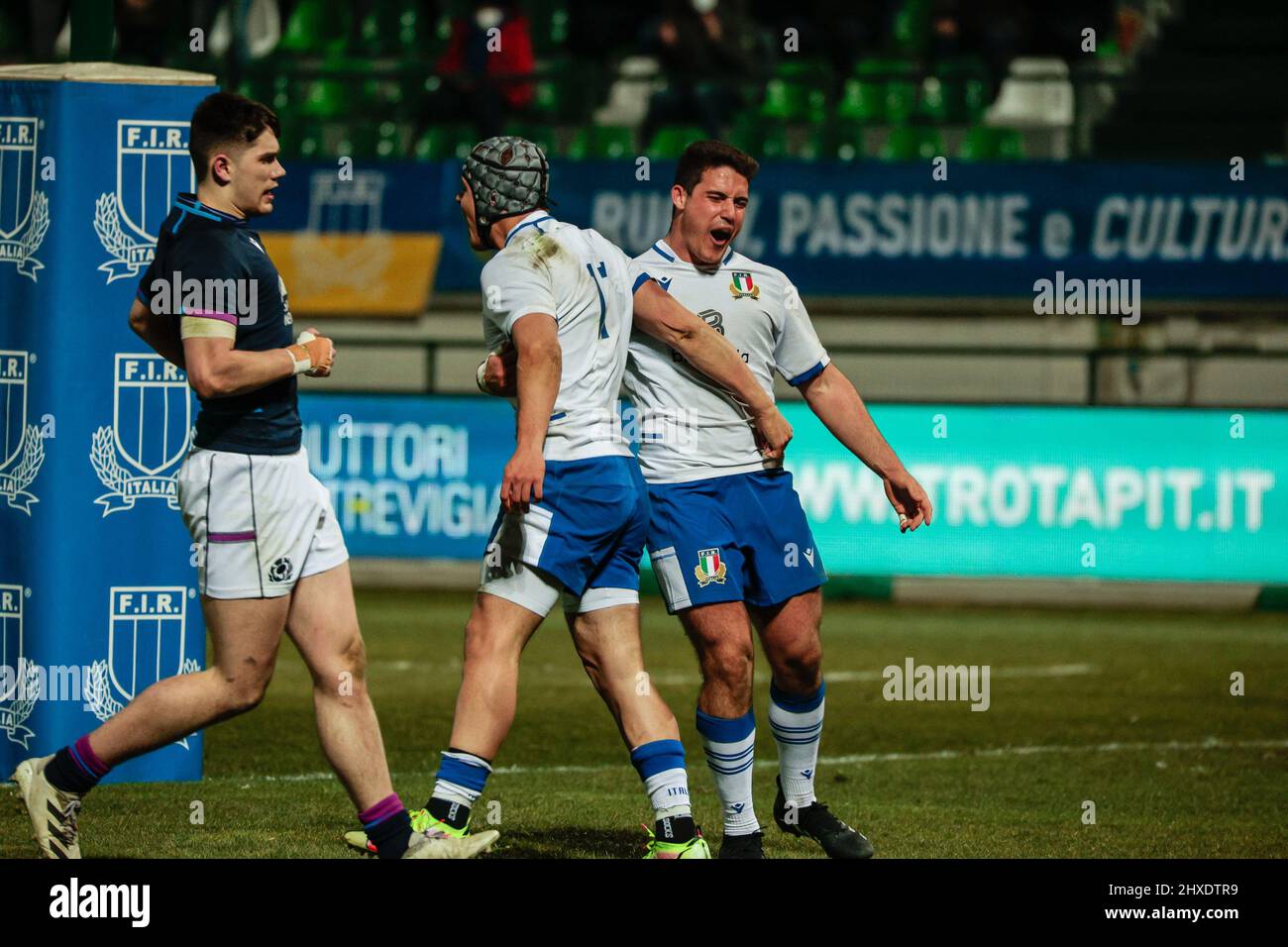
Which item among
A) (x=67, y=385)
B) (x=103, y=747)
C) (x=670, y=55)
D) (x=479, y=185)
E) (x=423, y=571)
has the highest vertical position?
(x=670, y=55)

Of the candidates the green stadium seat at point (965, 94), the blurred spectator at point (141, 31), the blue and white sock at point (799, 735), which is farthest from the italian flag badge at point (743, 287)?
the blurred spectator at point (141, 31)

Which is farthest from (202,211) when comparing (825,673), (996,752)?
(825,673)

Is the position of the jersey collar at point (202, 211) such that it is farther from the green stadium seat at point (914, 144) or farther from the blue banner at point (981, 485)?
the green stadium seat at point (914, 144)

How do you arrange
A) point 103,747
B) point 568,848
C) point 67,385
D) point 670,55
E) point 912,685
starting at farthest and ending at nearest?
point 670,55
point 912,685
point 67,385
point 568,848
point 103,747

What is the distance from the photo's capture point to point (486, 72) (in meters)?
18.4

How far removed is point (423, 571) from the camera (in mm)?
15258

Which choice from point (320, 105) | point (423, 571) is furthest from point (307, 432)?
point (320, 105)

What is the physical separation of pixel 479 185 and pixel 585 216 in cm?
1110

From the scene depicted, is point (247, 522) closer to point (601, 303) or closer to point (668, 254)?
point (601, 303)

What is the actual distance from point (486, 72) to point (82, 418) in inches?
451

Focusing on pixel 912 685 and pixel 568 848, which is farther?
pixel 912 685

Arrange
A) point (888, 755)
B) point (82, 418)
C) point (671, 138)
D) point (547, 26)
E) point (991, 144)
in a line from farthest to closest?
point (547, 26), point (671, 138), point (991, 144), point (888, 755), point (82, 418)

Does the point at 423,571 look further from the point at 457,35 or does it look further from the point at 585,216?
the point at 457,35
